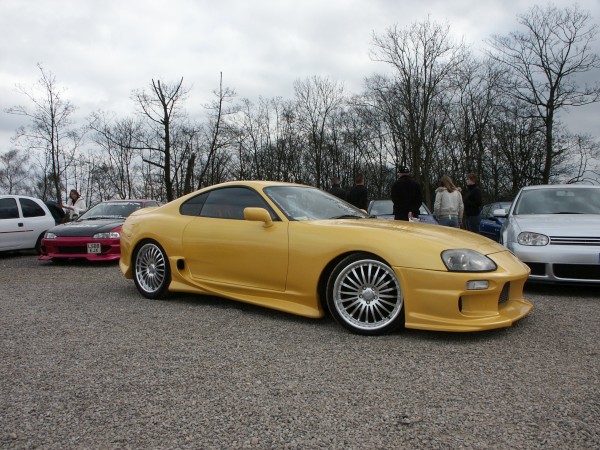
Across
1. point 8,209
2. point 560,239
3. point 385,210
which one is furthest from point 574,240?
point 8,209

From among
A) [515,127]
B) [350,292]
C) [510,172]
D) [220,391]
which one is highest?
[515,127]

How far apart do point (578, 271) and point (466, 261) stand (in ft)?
8.18

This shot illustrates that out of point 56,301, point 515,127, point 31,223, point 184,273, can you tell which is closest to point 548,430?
point 184,273

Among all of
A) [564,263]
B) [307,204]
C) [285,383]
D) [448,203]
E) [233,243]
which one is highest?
[448,203]

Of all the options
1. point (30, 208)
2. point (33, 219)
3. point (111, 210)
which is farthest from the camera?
point (30, 208)

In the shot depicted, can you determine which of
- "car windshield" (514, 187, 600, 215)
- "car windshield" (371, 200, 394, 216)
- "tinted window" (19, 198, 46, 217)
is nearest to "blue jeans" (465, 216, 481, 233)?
"car windshield" (371, 200, 394, 216)

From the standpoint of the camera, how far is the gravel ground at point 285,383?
221 cm

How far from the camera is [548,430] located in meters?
2.23

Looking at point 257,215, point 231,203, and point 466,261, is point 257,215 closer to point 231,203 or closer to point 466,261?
point 231,203

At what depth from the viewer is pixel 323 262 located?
405cm

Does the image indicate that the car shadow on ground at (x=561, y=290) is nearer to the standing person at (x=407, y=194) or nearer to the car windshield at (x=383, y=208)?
the standing person at (x=407, y=194)

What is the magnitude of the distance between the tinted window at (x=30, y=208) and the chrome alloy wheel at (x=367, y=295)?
9087mm

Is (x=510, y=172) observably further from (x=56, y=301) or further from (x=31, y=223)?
(x=56, y=301)

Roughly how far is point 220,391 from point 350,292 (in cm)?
153
